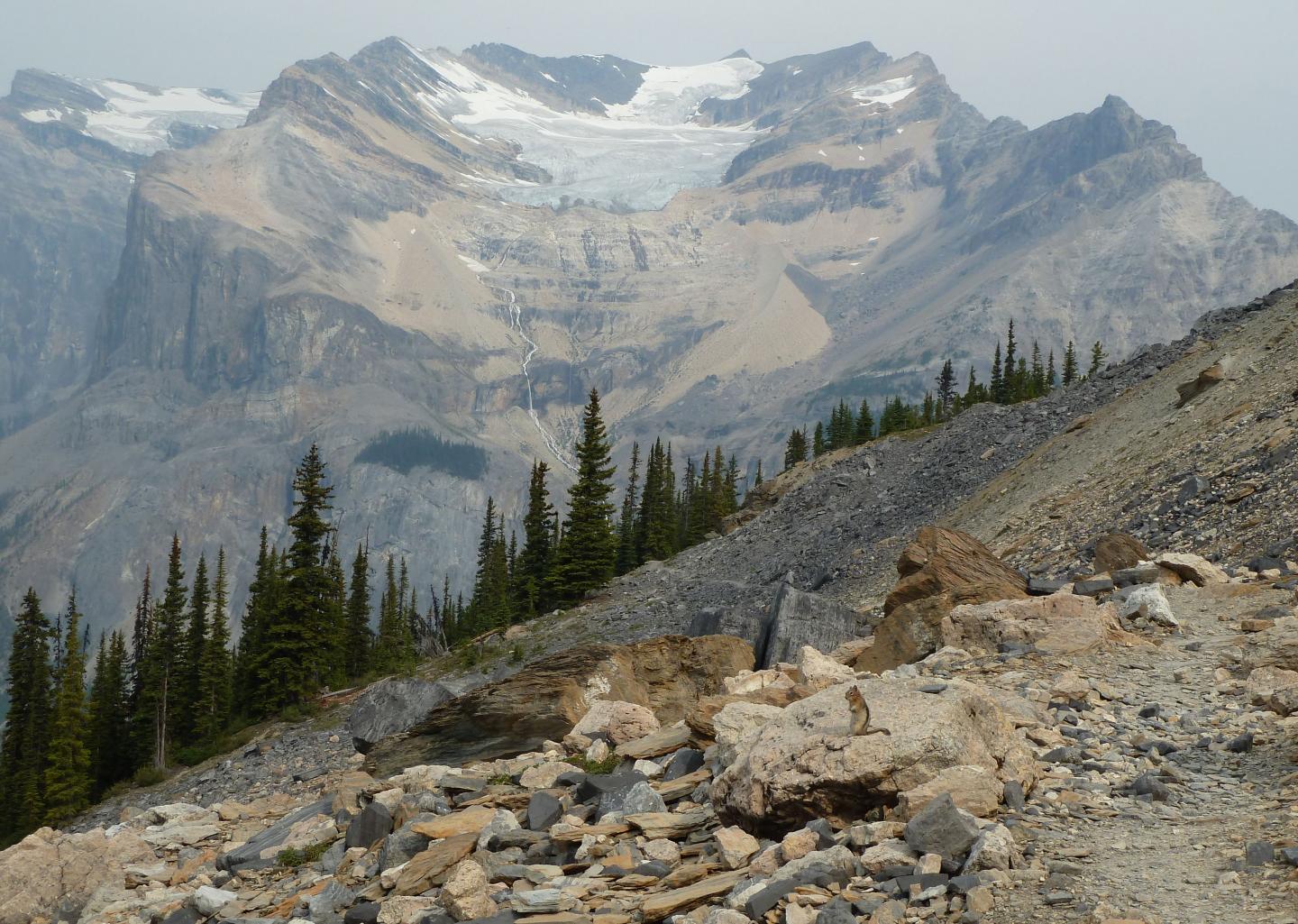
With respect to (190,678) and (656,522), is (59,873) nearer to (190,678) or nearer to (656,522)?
(190,678)

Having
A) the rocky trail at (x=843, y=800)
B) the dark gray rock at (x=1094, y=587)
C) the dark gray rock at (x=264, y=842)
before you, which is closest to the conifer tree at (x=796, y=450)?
the dark gray rock at (x=1094, y=587)

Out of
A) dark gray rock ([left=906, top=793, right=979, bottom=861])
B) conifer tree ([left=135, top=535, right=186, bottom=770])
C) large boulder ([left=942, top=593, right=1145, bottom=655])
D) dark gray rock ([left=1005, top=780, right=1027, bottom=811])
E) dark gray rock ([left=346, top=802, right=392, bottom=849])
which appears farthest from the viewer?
conifer tree ([left=135, top=535, right=186, bottom=770])

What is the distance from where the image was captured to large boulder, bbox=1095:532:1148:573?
74.4ft

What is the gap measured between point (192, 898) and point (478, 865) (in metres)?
5.87

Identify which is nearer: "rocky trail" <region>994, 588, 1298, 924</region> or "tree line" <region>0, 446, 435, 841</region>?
"rocky trail" <region>994, 588, 1298, 924</region>

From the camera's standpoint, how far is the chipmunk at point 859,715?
1157cm

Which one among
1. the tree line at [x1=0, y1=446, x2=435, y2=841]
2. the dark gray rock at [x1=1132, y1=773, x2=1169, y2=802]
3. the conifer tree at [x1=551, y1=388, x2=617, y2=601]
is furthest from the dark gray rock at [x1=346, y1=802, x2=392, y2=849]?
the conifer tree at [x1=551, y1=388, x2=617, y2=601]

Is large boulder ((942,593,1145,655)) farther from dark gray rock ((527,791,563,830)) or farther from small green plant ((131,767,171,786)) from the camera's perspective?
small green plant ((131,767,171,786))

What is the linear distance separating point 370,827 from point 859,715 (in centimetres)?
750

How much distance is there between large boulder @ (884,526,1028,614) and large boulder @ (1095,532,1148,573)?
1.71 m

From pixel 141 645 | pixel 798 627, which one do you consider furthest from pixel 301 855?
pixel 141 645

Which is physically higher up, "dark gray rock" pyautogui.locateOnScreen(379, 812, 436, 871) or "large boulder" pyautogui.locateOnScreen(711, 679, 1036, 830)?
"large boulder" pyautogui.locateOnScreen(711, 679, 1036, 830)

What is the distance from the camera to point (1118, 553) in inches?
907

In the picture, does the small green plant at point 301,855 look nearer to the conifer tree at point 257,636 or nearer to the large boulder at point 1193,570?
the large boulder at point 1193,570
